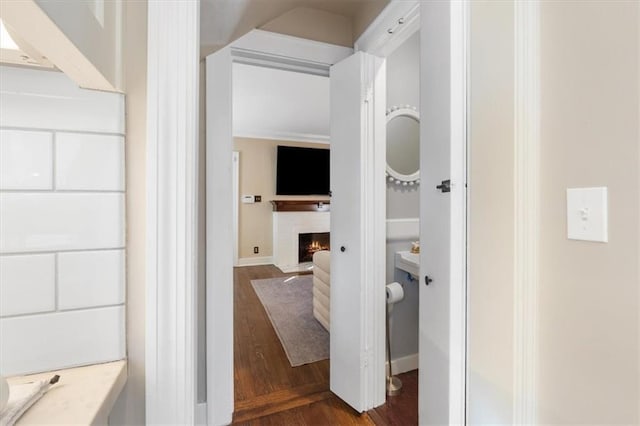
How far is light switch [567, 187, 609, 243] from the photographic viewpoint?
0.59 metres

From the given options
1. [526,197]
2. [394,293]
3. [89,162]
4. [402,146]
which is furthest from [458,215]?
[402,146]

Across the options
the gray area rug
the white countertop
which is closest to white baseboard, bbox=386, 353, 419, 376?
the gray area rug

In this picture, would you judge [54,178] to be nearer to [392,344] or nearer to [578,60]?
[578,60]

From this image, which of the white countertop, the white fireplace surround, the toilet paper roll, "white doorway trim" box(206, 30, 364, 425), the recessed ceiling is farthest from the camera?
the white fireplace surround

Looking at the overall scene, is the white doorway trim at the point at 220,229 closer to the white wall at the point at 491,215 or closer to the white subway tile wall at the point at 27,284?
the white subway tile wall at the point at 27,284

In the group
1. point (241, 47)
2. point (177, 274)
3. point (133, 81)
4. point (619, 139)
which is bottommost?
point (177, 274)

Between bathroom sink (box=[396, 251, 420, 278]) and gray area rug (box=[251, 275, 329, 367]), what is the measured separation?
95 centimetres

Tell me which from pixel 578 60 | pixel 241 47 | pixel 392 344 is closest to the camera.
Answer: pixel 578 60

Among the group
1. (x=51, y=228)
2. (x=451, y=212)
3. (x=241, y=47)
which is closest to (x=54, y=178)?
(x=51, y=228)

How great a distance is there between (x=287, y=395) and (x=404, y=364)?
33.1 inches

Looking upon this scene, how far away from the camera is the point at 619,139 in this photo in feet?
1.85

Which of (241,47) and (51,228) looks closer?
(51,228)

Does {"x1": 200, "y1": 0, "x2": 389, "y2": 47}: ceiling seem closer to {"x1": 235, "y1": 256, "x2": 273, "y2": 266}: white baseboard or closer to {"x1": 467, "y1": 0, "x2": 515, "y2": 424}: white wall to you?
{"x1": 467, "y1": 0, "x2": 515, "y2": 424}: white wall

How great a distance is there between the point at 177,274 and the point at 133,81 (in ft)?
1.19
